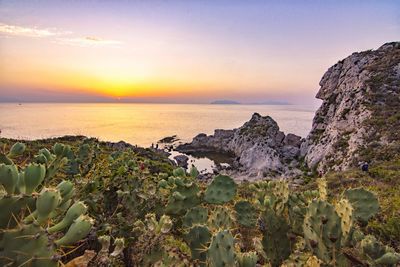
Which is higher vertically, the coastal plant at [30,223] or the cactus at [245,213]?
the coastal plant at [30,223]

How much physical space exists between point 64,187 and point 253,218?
3626 mm

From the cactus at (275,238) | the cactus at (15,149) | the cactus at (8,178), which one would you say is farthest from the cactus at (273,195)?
the cactus at (15,149)

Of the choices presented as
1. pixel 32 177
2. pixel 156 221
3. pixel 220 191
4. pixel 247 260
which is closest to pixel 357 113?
pixel 220 191

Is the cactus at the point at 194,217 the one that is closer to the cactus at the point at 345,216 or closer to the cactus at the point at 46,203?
the cactus at the point at 345,216

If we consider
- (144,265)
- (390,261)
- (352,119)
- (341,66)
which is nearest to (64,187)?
(144,265)

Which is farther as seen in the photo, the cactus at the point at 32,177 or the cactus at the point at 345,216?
the cactus at the point at 345,216

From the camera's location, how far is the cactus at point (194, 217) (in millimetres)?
4797

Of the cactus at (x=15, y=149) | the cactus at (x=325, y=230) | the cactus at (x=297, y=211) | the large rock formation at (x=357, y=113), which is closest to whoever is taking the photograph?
the cactus at (x=325, y=230)

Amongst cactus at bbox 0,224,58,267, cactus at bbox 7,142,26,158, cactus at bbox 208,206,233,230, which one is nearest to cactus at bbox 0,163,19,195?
cactus at bbox 0,224,58,267

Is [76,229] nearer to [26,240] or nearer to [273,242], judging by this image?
[26,240]

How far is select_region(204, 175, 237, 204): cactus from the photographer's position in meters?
5.21

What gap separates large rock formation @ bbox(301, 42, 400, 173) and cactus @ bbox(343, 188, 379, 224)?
2079 centimetres

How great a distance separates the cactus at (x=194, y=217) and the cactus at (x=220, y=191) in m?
0.32

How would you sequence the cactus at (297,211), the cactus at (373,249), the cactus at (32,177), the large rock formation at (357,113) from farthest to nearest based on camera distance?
the large rock formation at (357,113) < the cactus at (297,211) < the cactus at (373,249) < the cactus at (32,177)
